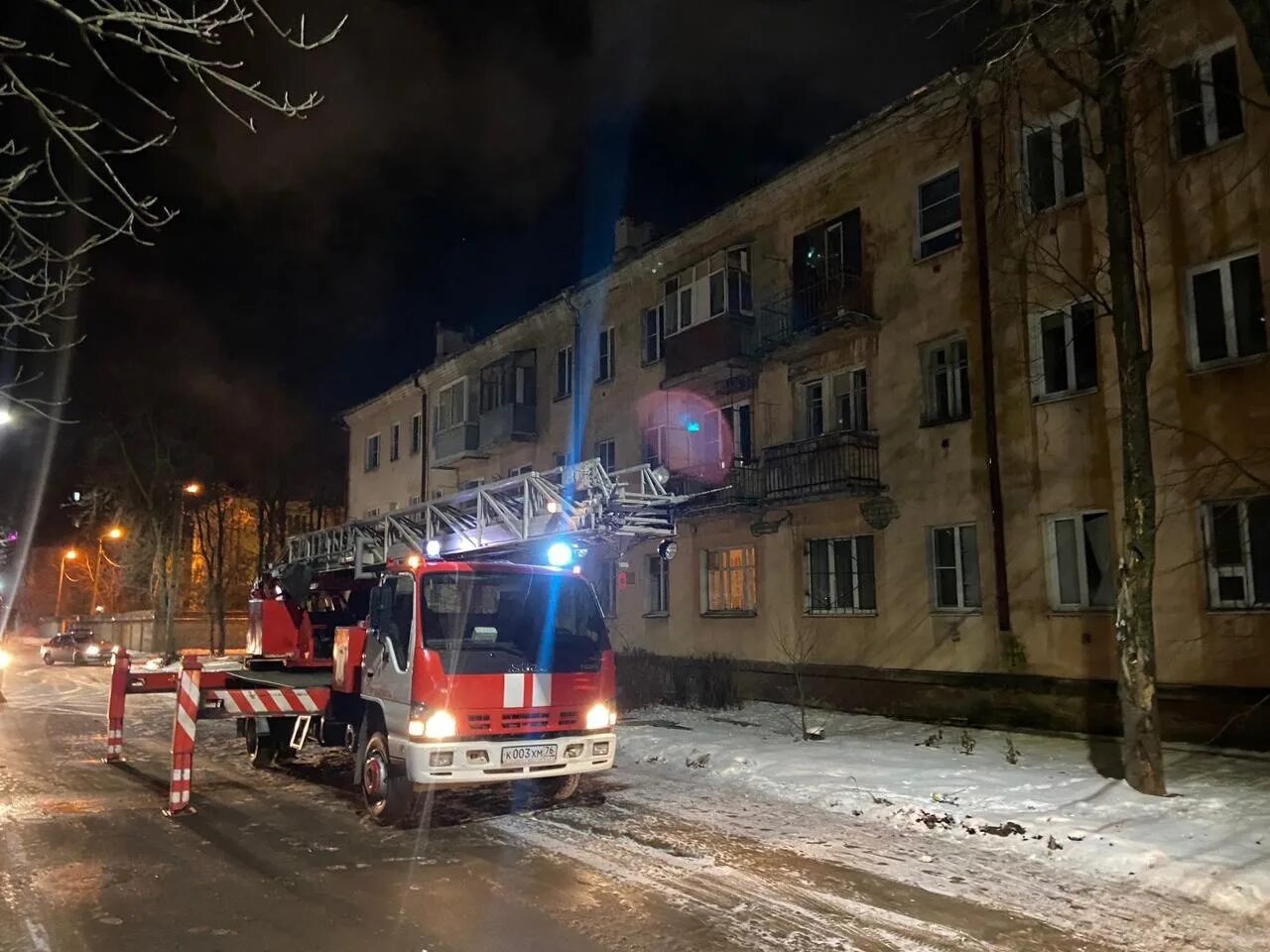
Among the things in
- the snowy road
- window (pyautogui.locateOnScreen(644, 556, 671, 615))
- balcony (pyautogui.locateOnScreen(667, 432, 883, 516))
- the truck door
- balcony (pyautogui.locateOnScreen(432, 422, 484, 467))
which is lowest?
the snowy road

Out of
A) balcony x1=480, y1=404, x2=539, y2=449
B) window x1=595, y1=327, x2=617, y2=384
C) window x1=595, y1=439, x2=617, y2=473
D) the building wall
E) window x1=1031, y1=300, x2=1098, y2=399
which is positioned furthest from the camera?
the building wall

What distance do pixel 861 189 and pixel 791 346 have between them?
326cm

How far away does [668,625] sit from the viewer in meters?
21.9

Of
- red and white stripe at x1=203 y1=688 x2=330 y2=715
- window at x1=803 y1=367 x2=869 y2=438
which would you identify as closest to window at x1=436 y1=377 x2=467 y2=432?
window at x1=803 y1=367 x2=869 y2=438

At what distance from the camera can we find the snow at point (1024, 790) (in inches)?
269

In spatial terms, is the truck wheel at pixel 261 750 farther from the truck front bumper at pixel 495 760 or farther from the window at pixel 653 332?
the window at pixel 653 332

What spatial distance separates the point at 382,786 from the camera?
27.1ft

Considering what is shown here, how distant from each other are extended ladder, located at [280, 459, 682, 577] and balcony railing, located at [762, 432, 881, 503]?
5.78 m

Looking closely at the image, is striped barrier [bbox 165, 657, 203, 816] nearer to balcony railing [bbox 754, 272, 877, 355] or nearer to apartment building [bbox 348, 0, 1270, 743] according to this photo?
apartment building [bbox 348, 0, 1270, 743]

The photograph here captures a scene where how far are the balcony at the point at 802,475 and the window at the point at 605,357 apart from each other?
5748 mm

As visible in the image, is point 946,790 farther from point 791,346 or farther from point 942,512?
point 791,346

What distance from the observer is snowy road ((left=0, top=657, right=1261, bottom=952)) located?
5.32 m

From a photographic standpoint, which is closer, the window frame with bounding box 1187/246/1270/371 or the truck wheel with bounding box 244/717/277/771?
the truck wheel with bounding box 244/717/277/771

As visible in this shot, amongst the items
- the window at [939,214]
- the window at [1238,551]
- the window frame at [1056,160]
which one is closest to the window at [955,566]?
the window at [1238,551]
